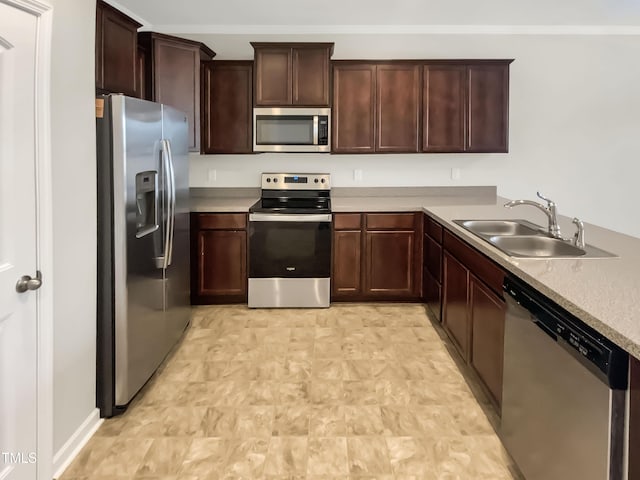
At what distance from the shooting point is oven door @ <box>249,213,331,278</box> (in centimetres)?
447

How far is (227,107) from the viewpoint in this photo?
470cm

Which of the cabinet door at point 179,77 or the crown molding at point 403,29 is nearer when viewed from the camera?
the cabinet door at point 179,77

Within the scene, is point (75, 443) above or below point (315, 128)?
below

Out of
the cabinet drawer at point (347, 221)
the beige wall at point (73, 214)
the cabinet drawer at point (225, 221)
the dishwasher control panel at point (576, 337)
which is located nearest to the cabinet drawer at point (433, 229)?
the cabinet drawer at point (347, 221)

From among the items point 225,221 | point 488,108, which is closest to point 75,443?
point 225,221

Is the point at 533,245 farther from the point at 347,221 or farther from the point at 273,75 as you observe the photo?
the point at 273,75

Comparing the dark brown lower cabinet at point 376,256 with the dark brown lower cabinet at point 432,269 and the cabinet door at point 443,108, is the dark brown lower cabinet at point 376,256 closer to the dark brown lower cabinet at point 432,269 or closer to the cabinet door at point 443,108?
the dark brown lower cabinet at point 432,269

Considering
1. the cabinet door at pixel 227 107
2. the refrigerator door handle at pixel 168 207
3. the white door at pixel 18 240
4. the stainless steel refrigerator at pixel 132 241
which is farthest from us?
the cabinet door at pixel 227 107

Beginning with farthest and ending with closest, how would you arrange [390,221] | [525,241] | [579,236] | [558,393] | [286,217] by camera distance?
1. [390,221]
2. [286,217]
3. [525,241]
4. [579,236]
5. [558,393]

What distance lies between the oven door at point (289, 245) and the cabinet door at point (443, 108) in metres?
1.22

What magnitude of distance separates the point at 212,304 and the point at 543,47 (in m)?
3.90

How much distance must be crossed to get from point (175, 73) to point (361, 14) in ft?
5.45

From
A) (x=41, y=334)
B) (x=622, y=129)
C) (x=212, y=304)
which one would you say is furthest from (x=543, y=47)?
(x=41, y=334)

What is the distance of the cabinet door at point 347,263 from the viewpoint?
4.59m
